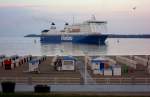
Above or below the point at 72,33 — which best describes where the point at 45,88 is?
above

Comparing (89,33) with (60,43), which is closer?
(89,33)

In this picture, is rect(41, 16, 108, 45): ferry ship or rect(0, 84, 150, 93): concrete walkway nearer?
rect(0, 84, 150, 93): concrete walkway

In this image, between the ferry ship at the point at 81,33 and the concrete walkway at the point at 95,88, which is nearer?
the concrete walkway at the point at 95,88

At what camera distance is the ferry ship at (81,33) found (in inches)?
4599

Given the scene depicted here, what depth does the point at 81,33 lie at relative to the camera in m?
121

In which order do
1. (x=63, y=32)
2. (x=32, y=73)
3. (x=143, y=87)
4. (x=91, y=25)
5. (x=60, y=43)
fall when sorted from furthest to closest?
(x=60, y=43)
(x=63, y=32)
(x=91, y=25)
(x=32, y=73)
(x=143, y=87)

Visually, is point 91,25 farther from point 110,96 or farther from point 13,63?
point 110,96

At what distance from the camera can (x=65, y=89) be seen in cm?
1938

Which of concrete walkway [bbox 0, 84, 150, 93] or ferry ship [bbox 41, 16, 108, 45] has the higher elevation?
concrete walkway [bbox 0, 84, 150, 93]

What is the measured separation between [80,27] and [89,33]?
578 centimetres

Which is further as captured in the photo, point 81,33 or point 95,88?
point 81,33

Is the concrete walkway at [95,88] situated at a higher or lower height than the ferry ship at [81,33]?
higher

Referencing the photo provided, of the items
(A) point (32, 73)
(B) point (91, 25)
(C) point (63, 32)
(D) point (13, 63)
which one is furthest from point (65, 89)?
(C) point (63, 32)

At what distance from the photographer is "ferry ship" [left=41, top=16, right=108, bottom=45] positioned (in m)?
117
